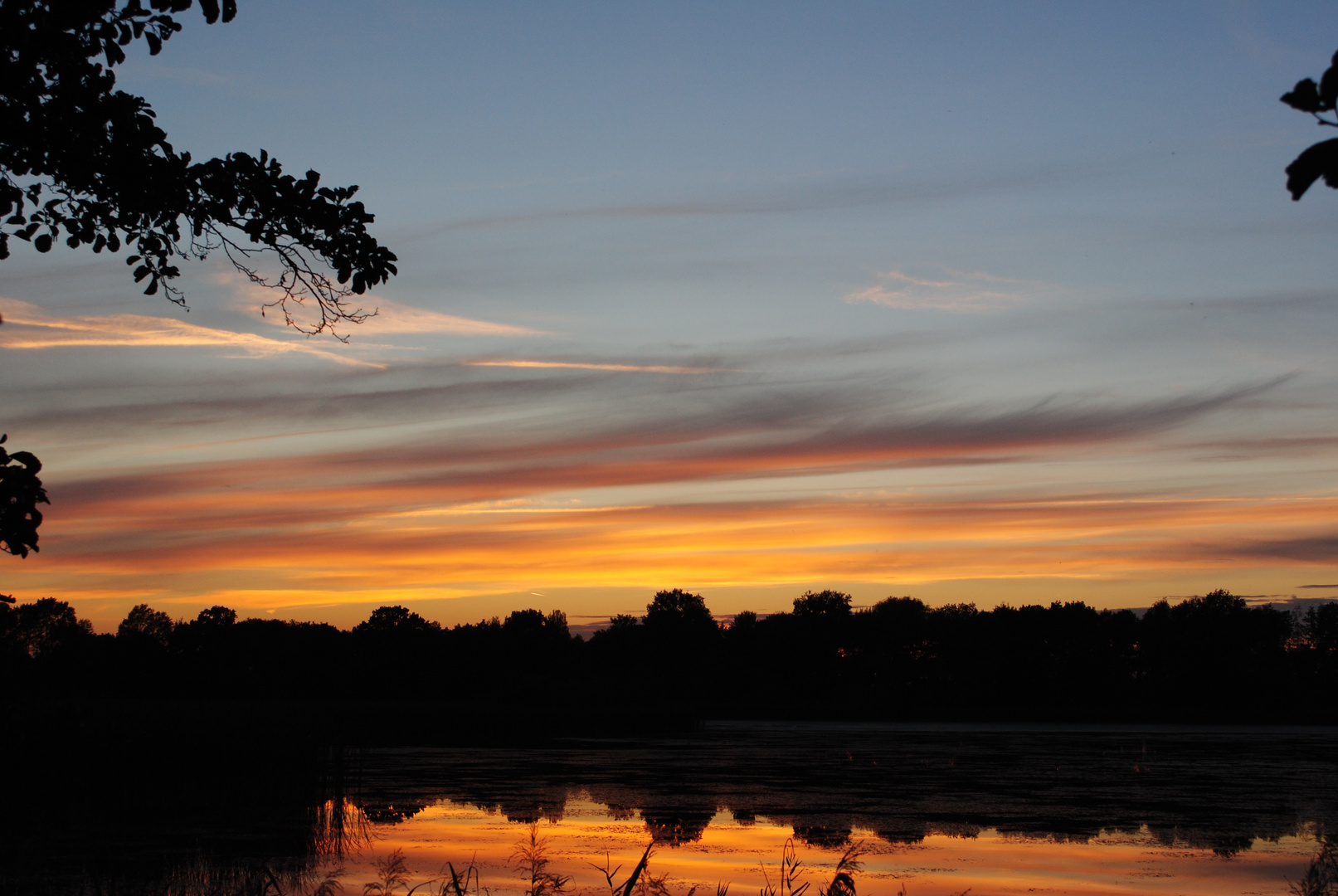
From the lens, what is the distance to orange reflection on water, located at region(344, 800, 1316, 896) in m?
10.4

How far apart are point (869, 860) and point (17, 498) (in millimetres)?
10038

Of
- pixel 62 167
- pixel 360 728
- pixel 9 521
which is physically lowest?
pixel 360 728

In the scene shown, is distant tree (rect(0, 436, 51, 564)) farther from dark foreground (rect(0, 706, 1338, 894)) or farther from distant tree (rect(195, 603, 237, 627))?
distant tree (rect(195, 603, 237, 627))

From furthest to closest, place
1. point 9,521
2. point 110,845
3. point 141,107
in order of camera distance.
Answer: point 110,845 < point 141,107 < point 9,521

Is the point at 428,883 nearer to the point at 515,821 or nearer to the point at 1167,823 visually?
the point at 515,821

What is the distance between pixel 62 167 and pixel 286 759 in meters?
14.7

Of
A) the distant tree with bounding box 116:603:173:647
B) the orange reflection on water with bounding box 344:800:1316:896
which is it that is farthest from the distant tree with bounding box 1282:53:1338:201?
the distant tree with bounding box 116:603:173:647

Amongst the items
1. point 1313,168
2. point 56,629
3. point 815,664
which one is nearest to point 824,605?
point 815,664

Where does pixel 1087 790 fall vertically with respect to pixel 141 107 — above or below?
below

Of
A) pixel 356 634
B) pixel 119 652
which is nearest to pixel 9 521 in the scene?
pixel 119 652

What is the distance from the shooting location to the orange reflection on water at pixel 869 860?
409 inches

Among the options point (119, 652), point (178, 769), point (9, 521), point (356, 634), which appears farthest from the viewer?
point (356, 634)

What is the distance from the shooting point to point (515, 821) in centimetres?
1462

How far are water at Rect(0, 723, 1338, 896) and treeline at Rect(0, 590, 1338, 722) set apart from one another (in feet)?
104
